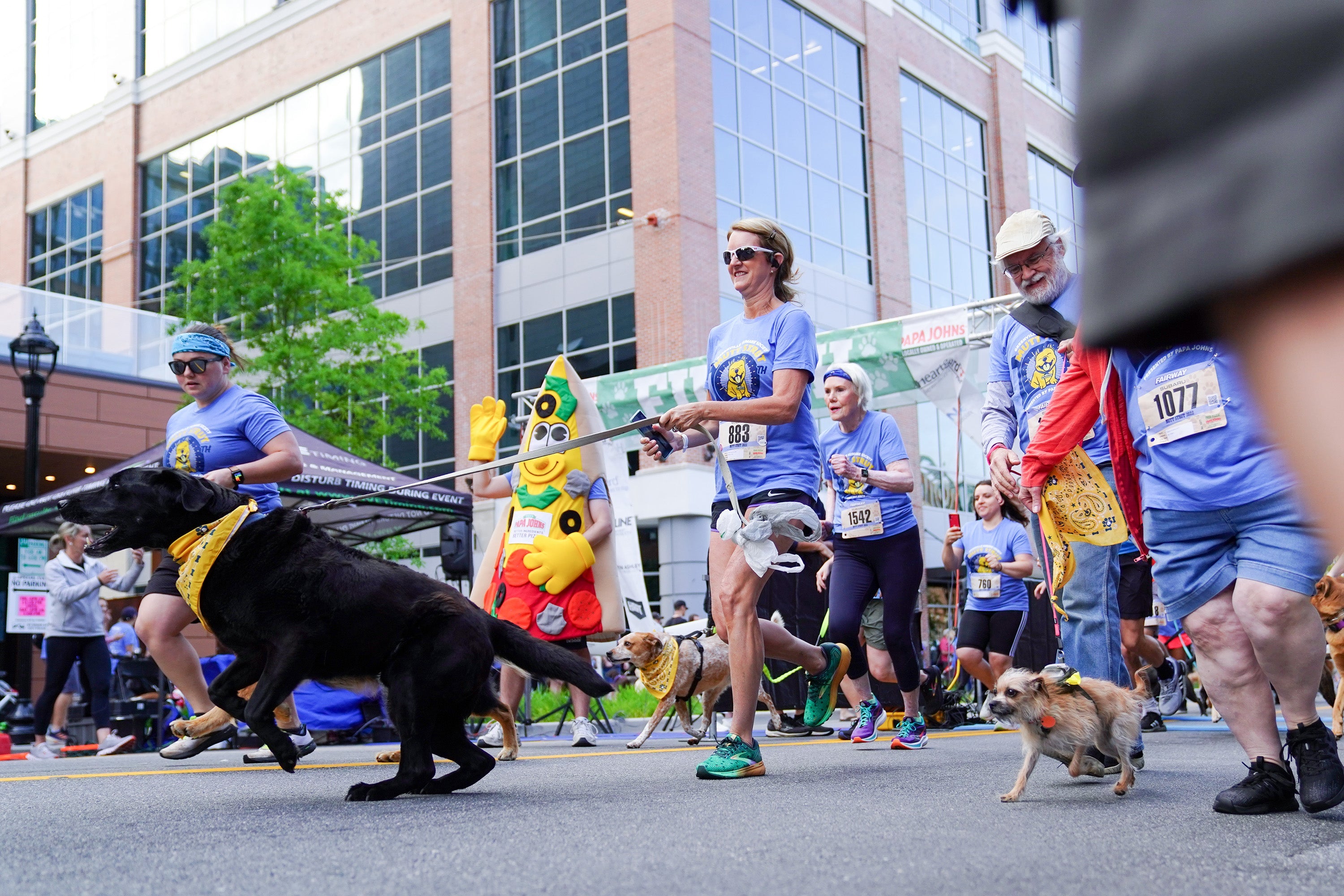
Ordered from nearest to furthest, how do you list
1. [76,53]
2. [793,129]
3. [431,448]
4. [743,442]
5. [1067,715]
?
[1067,715] → [743,442] → [431,448] → [793,129] → [76,53]

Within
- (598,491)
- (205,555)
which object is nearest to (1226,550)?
(205,555)

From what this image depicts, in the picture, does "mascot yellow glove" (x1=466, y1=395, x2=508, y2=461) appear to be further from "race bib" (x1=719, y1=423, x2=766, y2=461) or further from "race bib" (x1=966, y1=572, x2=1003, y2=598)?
"race bib" (x1=719, y1=423, x2=766, y2=461)

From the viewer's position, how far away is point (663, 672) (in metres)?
8.20

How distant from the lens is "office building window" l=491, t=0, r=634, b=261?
92.0 ft

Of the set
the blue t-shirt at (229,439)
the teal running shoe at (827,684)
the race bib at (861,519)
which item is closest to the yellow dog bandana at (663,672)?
the teal running shoe at (827,684)

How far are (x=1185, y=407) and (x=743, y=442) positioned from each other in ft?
6.36

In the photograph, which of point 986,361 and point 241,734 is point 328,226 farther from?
point 241,734

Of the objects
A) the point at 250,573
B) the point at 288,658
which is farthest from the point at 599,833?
the point at 250,573

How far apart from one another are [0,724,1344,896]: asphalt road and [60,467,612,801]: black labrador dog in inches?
7.1

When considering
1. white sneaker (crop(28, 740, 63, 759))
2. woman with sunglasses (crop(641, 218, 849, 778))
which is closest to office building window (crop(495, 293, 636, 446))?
white sneaker (crop(28, 740, 63, 759))

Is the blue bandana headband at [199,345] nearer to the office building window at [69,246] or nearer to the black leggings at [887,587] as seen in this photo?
the black leggings at [887,587]

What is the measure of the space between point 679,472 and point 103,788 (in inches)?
880

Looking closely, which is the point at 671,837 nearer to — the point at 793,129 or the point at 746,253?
the point at 746,253

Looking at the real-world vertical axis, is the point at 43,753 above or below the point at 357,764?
below
